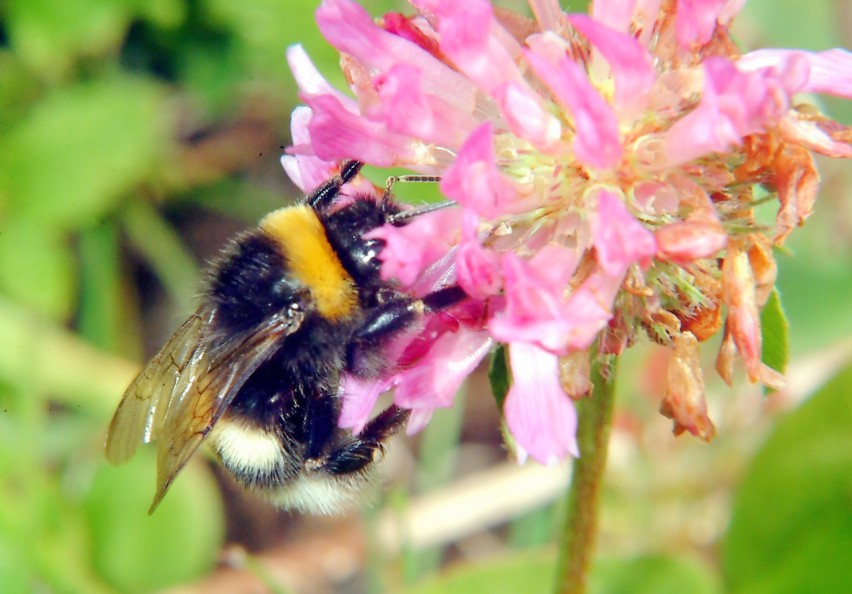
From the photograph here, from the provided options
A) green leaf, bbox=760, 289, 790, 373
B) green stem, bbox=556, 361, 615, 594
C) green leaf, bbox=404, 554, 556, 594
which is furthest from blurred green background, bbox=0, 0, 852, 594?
green leaf, bbox=760, 289, 790, 373

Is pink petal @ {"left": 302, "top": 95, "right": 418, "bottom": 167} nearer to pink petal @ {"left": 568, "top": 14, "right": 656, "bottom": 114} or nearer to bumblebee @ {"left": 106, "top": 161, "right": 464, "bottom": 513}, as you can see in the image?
bumblebee @ {"left": 106, "top": 161, "right": 464, "bottom": 513}

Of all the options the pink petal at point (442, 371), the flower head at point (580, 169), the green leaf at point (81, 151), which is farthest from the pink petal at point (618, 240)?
the green leaf at point (81, 151)

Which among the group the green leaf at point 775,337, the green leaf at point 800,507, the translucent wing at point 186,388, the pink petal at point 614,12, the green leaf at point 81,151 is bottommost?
the green leaf at point 800,507

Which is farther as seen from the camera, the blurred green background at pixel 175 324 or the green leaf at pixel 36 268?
the green leaf at pixel 36 268

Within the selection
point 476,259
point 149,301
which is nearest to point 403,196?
point 476,259

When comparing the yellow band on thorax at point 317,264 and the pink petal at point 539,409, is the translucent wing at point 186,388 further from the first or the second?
the pink petal at point 539,409

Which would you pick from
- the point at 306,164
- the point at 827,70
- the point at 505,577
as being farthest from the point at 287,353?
the point at 505,577
